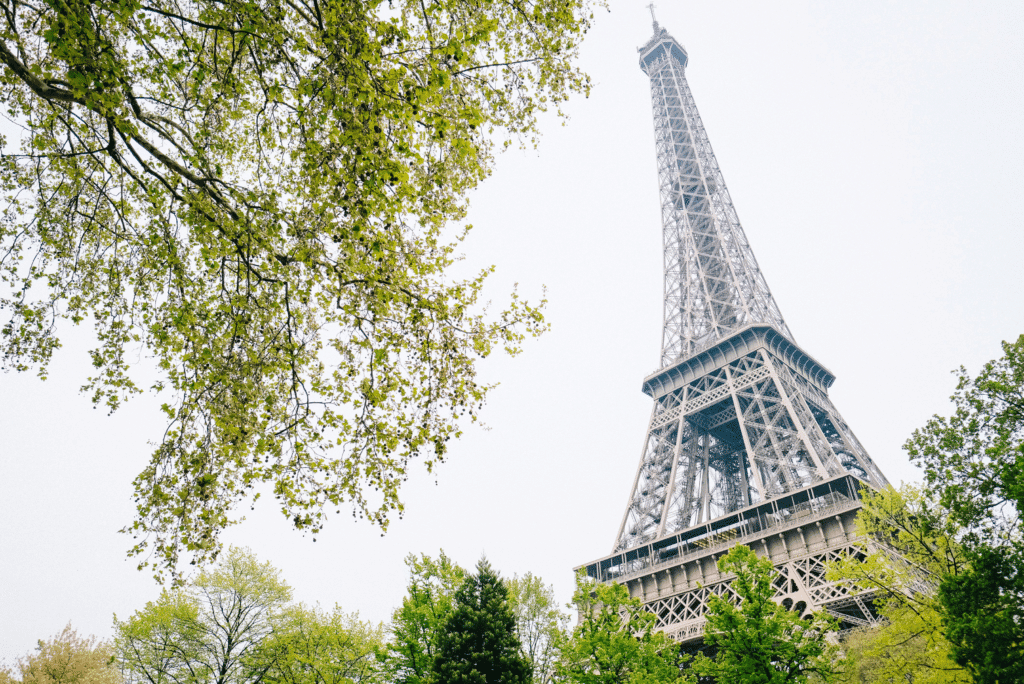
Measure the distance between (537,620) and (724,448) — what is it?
938 inches

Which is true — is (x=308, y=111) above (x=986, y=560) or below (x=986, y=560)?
above

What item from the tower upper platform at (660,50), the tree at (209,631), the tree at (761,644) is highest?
the tower upper platform at (660,50)

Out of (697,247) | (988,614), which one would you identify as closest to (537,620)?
(988,614)

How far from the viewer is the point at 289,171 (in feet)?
23.6

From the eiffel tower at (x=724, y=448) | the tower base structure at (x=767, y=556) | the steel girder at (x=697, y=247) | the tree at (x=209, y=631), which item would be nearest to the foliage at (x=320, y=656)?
the tree at (x=209, y=631)

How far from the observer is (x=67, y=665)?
21.8m

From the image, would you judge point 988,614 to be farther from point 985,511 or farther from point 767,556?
point 767,556

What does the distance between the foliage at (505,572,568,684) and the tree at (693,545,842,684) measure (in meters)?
7.86

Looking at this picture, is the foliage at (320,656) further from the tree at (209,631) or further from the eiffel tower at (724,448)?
the eiffel tower at (724,448)

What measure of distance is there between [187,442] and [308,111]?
384 cm

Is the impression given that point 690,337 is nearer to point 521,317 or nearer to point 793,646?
point 793,646

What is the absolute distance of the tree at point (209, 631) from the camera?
19.2 m

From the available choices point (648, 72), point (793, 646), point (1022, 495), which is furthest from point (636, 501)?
point (648, 72)

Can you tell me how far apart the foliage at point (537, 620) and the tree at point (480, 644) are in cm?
279
